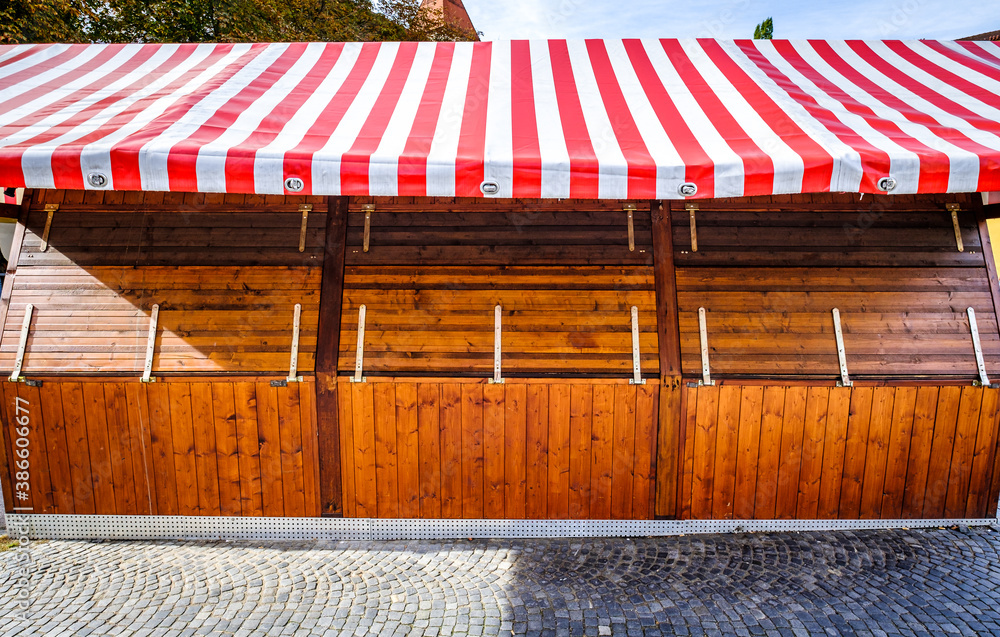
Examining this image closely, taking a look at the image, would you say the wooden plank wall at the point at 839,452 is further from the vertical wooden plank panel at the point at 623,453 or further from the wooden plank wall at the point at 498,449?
the wooden plank wall at the point at 498,449

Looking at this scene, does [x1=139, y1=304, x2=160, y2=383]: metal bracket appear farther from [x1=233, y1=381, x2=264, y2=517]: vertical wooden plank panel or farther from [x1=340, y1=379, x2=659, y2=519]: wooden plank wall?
[x1=340, y1=379, x2=659, y2=519]: wooden plank wall

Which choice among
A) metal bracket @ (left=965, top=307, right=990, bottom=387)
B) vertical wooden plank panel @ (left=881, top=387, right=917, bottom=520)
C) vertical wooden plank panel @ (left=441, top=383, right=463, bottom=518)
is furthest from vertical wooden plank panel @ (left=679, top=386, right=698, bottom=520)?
metal bracket @ (left=965, top=307, right=990, bottom=387)

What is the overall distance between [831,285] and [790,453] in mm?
1553

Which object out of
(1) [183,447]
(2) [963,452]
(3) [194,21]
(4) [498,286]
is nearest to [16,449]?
(1) [183,447]

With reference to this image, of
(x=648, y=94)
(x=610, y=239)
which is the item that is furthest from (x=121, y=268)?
(x=648, y=94)

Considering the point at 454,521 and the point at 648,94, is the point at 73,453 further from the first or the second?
the point at 648,94

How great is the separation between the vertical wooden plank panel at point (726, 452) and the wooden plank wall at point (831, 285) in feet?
0.73

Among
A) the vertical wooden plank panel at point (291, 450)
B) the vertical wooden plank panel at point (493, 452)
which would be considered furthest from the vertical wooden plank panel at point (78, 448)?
the vertical wooden plank panel at point (493, 452)

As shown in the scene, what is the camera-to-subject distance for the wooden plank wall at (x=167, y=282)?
447 centimetres

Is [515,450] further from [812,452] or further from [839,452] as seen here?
[839,452]

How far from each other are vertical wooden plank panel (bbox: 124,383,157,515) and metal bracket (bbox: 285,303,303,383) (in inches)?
51.3

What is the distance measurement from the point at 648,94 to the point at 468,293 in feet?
7.86

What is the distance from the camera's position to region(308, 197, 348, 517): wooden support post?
4449mm

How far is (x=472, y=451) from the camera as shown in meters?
4.55
